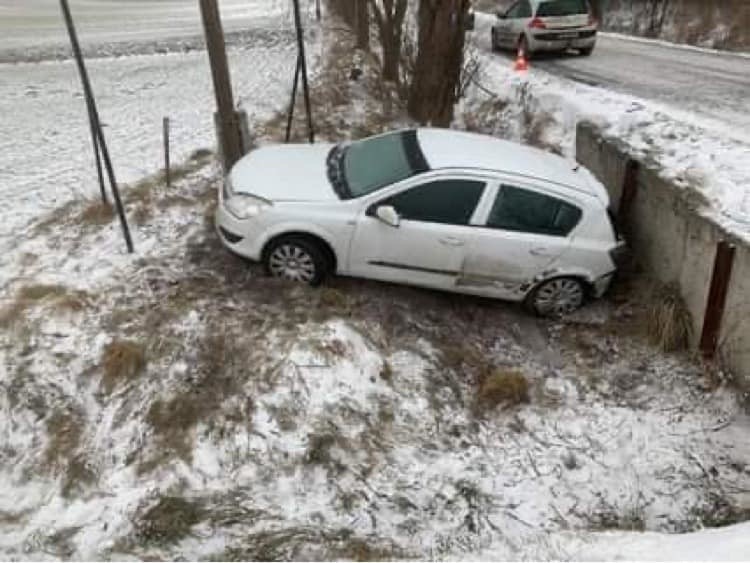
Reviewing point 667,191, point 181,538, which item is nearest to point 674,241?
point 667,191

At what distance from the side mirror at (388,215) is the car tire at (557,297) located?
171 cm

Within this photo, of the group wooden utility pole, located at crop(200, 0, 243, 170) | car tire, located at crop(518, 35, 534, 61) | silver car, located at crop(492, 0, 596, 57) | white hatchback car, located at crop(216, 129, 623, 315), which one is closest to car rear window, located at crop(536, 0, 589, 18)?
silver car, located at crop(492, 0, 596, 57)

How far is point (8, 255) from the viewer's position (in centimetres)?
718

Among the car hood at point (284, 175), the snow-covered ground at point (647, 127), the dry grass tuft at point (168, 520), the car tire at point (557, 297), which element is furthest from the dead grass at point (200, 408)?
the snow-covered ground at point (647, 127)

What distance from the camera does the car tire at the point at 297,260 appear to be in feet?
21.7

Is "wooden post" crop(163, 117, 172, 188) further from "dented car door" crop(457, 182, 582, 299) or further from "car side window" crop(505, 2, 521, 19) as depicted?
"car side window" crop(505, 2, 521, 19)

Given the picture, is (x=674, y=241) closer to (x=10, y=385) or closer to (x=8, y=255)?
(x=10, y=385)

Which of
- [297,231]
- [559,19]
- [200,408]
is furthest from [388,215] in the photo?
[559,19]

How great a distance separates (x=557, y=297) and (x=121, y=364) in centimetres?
433

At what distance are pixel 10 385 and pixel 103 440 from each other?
103 cm

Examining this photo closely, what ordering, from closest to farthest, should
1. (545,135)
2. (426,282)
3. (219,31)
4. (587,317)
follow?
(426,282), (587,317), (219,31), (545,135)

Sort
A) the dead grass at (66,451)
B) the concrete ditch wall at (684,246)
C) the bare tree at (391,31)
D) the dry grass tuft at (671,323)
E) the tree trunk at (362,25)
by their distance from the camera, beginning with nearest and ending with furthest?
1. the dead grass at (66,451)
2. the concrete ditch wall at (684,246)
3. the dry grass tuft at (671,323)
4. the bare tree at (391,31)
5. the tree trunk at (362,25)

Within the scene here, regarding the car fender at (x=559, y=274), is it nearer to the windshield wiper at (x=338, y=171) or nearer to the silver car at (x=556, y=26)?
the windshield wiper at (x=338, y=171)

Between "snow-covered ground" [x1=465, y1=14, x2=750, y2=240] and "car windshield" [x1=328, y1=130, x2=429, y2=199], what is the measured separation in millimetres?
2834
